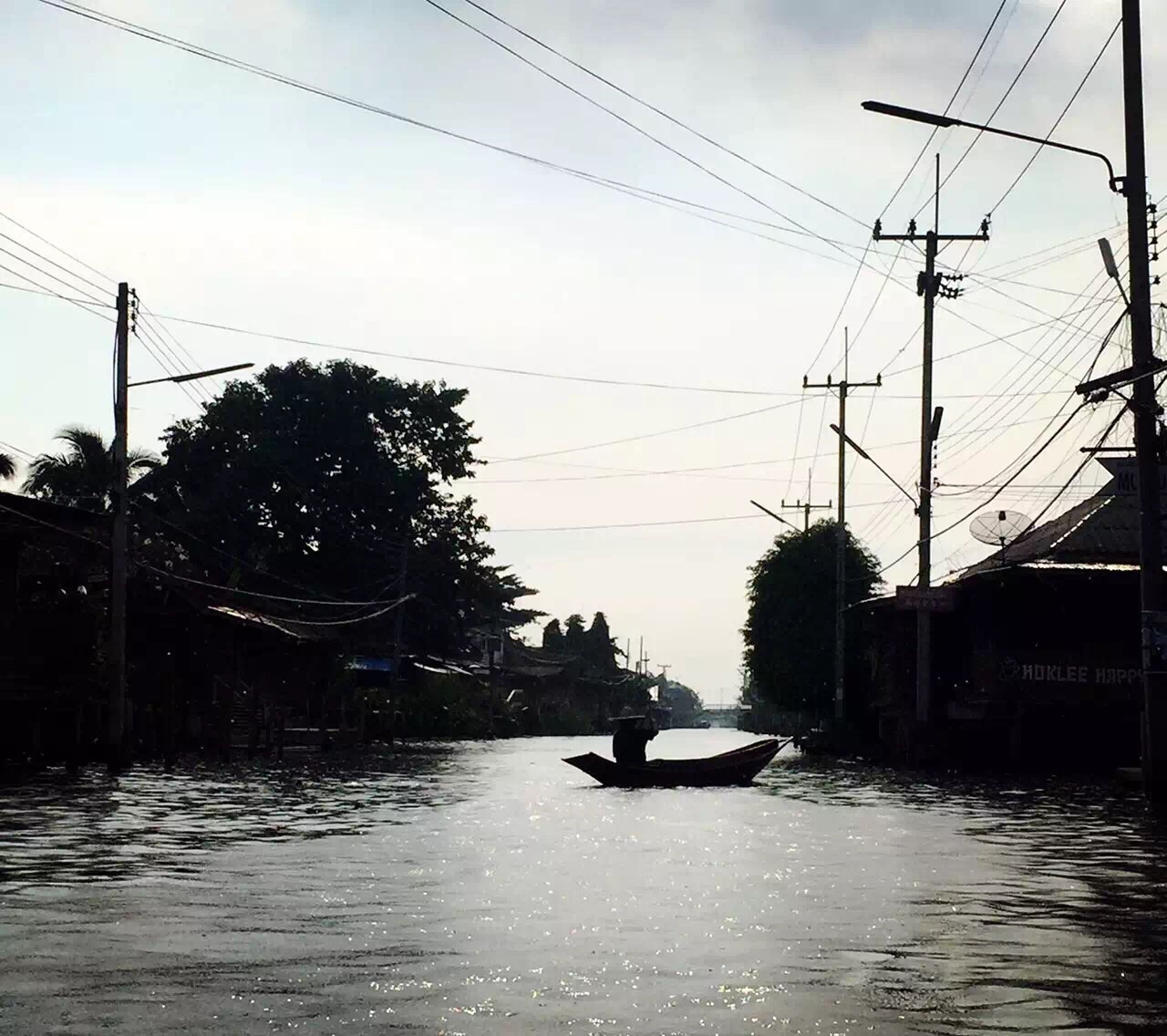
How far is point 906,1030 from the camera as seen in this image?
993 cm

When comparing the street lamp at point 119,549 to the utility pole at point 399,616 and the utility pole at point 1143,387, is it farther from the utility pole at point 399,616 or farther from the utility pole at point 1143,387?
the utility pole at point 399,616

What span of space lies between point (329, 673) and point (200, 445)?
18671 mm

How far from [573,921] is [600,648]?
536ft

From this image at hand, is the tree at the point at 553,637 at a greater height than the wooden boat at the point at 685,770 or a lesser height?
greater

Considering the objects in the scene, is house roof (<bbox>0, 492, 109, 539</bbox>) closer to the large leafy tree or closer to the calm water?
the calm water

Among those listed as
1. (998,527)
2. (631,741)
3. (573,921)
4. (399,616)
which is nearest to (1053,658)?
(998,527)

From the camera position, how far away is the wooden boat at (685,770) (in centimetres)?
4316

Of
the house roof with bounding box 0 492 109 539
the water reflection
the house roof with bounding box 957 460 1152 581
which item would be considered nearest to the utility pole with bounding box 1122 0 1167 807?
the water reflection

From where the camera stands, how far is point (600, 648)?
17850 centimetres

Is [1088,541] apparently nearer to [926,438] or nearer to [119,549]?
[926,438]

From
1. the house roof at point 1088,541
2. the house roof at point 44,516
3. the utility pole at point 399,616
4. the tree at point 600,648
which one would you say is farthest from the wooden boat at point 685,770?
the tree at point 600,648

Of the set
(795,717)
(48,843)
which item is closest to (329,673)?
(48,843)

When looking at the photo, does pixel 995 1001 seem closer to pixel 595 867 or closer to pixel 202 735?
pixel 595 867

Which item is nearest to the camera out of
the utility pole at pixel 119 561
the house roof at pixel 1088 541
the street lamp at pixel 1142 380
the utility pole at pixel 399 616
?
the street lamp at pixel 1142 380
